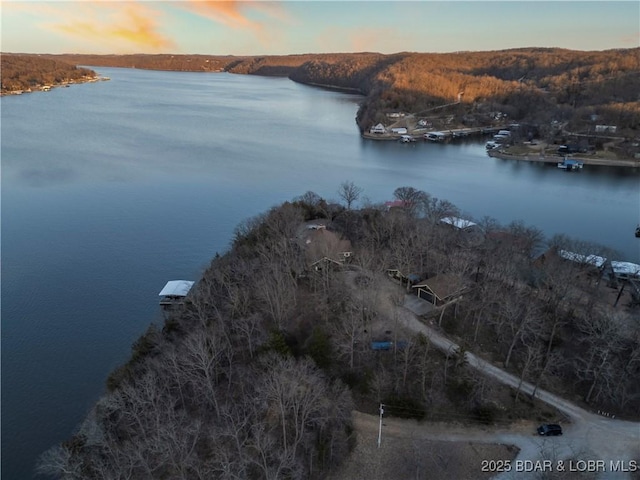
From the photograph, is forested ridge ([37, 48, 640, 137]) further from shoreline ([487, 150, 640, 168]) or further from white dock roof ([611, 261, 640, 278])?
white dock roof ([611, 261, 640, 278])

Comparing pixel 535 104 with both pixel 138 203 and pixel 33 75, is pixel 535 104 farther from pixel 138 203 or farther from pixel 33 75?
pixel 33 75

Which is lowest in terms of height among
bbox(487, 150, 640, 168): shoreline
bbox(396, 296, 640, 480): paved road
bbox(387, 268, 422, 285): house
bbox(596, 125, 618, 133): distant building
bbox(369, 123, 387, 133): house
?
bbox(396, 296, 640, 480): paved road

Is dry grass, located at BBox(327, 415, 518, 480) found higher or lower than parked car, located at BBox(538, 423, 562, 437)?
lower

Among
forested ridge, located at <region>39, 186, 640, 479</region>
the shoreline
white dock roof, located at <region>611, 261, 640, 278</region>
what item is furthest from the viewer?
the shoreline

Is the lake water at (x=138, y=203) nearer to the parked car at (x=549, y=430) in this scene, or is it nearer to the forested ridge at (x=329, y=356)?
the forested ridge at (x=329, y=356)

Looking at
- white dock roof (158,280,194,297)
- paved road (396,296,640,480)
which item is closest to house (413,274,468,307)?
paved road (396,296,640,480)

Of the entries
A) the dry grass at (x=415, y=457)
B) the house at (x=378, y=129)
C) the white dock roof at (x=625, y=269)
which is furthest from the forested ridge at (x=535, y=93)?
the dry grass at (x=415, y=457)
